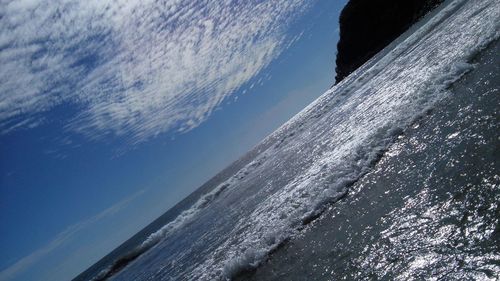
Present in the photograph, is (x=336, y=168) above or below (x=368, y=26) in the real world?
below

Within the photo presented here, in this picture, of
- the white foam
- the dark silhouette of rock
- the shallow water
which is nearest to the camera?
the shallow water

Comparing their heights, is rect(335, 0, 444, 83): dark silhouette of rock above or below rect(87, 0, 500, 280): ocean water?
above

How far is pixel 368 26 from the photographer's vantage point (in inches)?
3196

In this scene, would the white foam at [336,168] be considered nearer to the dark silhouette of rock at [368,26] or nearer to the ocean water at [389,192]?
the ocean water at [389,192]

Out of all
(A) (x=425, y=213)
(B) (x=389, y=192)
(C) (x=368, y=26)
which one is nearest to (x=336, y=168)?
(B) (x=389, y=192)

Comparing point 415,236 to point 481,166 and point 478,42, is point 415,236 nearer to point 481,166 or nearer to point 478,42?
point 481,166

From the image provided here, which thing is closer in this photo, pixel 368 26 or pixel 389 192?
pixel 389 192

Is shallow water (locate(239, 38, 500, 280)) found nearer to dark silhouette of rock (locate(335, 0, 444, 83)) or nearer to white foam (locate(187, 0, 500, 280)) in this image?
white foam (locate(187, 0, 500, 280))

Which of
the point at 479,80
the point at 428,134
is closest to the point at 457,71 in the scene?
the point at 479,80

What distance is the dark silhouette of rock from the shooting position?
72875mm

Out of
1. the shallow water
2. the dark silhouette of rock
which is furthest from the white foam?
the dark silhouette of rock

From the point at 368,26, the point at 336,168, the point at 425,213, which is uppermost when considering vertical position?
the point at 368,26

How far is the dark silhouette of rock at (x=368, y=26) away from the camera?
72.9 metres

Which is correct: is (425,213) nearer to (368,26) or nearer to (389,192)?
(389,192)
